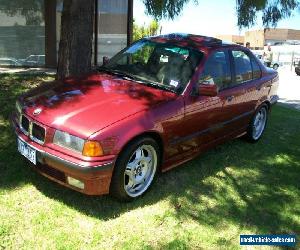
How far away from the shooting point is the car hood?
4.36 metres

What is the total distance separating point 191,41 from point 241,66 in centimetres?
97

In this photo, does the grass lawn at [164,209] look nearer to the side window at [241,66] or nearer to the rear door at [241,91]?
the rear door at [241,91]

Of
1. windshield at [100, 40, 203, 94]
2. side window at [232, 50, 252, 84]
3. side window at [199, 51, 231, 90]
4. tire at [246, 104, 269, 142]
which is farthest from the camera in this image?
tire at [246, 104, 269, 142]

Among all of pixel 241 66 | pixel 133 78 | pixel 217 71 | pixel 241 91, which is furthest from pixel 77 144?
pixel 241 66

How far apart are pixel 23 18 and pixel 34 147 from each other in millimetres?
9190

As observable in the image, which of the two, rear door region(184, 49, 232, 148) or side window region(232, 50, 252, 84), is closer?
rear door region(184, 49, 232, 148)

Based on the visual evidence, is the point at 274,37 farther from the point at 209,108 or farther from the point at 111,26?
the point at 209,108

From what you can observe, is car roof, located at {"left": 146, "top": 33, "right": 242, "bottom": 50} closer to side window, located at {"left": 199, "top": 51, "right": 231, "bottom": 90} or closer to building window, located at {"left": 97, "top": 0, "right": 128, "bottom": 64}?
side window, located at {"left": 199, "top": 51, "right": 231, "bottom": 90}

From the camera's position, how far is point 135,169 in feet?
15.6

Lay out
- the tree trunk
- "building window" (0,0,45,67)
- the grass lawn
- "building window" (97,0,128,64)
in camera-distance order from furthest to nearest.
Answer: "building window" (97,0,128,64) < "building window" (0,0,45,67) < the tree trunk < the grass lawn

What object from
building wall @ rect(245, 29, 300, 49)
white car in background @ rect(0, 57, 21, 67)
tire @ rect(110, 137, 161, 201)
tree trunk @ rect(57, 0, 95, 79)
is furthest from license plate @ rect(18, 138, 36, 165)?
building wall @ rect(245, 29, 300, 49)

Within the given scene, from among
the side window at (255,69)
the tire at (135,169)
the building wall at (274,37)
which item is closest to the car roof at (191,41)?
the side window at (255,69)

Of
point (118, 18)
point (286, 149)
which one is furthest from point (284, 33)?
point (286, 149)

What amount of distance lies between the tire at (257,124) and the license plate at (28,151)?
12.2ft
